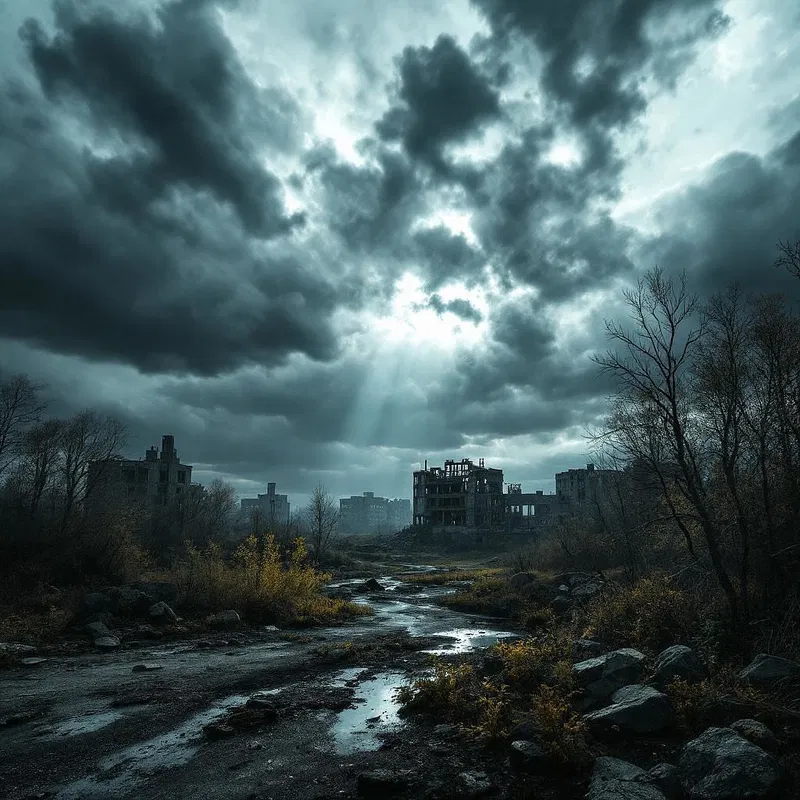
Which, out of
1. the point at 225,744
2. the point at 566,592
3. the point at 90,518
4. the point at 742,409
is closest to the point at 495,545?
the point at 566,592

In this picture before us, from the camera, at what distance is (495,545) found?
82000mm

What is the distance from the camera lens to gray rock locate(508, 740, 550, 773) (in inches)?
329

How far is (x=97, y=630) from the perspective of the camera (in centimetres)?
2000

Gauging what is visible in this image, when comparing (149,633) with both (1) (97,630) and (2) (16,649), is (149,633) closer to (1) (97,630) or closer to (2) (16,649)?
(1) (97,630)

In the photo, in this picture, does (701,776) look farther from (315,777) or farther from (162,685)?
(162,685)

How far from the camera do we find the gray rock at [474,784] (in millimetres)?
7754

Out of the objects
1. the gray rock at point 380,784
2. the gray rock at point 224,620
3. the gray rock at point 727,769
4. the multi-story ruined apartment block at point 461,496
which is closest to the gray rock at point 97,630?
the gray rock at point 224,620

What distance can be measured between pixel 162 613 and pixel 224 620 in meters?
2.53

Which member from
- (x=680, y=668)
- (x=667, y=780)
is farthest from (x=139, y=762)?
(x=680, y=668)

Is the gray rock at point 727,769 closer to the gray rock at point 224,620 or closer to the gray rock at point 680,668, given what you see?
the gray rock at point 680,668

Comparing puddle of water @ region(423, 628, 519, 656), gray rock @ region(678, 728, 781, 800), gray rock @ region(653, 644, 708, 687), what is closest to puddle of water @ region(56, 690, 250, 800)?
gray rock @ region(678, 728, 781, 800)

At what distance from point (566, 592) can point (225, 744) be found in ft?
82.5

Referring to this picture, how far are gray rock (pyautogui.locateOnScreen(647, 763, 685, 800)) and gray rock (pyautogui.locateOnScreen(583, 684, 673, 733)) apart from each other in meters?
1.66

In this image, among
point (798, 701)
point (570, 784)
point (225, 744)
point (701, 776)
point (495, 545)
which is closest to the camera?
point (701, 776)
